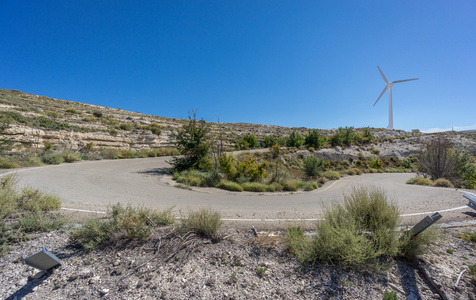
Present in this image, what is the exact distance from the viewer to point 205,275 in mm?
3084

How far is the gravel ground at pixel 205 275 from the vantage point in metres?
2.81

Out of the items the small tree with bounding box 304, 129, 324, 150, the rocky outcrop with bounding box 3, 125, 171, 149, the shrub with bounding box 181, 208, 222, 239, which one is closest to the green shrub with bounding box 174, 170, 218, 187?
the shrub with bounding box 181, 208, 222, 239

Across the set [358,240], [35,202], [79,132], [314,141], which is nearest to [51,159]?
[79,132]

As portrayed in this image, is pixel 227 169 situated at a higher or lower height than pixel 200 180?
higher

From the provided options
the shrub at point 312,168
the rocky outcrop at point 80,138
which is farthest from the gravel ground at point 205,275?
the rocky outcrop at point 80,138

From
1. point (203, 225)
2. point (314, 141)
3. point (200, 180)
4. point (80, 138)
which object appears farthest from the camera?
point (314, 141)

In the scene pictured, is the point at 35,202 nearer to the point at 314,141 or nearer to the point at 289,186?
the point at 289,186

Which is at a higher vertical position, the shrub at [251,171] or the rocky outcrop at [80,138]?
the rocky outcrop at [80,138]

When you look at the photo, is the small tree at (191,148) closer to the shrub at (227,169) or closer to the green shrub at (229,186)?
the shrub at (227,169)

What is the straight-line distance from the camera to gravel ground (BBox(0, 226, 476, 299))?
2.81m

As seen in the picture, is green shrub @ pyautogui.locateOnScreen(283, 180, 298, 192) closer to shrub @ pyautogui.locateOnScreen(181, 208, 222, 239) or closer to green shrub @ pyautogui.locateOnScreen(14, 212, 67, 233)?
shrub @ pyautogui.locateOnScreen(181, 208, 222, 239)

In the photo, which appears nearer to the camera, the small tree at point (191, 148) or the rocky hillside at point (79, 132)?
the small tree at point (191, 148)

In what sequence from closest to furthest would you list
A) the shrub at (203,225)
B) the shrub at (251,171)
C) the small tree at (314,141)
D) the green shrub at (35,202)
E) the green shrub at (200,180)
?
the shrub at (203,225) → the green shrub at (35,202) → the green shrub at (200,180) → the shrub at (251,171) → the small tree at (314,141)

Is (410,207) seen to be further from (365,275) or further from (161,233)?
(161,233)
